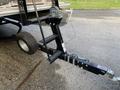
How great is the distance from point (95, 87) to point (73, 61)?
55 cm

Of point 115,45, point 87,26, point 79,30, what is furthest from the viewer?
point 87,26

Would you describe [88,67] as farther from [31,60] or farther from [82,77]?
[31,60]

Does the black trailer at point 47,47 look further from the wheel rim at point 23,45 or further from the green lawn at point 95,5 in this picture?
the green lawn at point 95,5

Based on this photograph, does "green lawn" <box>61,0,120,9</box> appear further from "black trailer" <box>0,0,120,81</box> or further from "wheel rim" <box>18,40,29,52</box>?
"wheel rim" <box>18,40,29,52</box>

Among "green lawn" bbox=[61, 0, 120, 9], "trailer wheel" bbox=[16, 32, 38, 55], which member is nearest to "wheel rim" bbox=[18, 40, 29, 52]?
"trailer wheel" bbox=[16, 32, 38, 55]

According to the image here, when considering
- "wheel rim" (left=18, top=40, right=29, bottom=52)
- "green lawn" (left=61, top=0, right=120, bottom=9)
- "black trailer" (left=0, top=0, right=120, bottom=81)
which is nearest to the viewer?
"black trailer" (left=0, top=0, right=120, bottom=81)

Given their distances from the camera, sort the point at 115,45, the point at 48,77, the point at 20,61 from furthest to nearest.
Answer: the point at 115,45 → the point at 20,61 → the point at 48,77

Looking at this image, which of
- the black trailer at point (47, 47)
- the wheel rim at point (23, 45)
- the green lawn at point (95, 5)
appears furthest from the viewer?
the green lawn at point (95, 5)

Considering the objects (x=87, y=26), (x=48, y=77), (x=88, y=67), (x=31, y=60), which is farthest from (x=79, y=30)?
(x=88, y=67)

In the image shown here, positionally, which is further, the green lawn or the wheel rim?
the green lawn

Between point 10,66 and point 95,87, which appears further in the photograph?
point 10,66

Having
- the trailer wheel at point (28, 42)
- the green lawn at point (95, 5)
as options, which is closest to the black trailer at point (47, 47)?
the trailer wheel at point (28, 42)

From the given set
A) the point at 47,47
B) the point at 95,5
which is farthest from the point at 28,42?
the point at 95,5

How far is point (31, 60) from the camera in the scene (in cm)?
444
